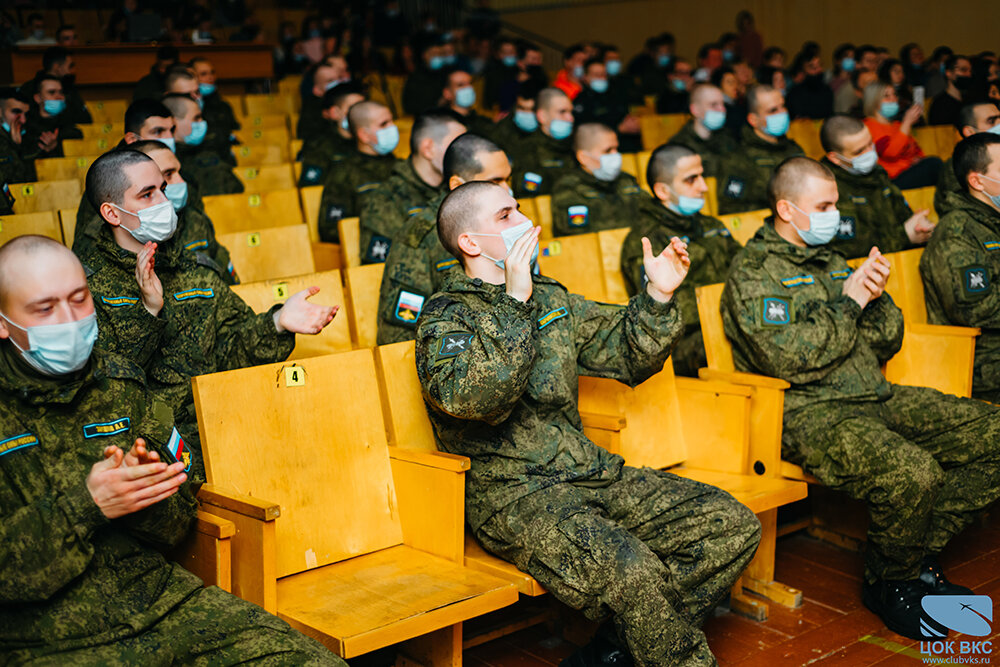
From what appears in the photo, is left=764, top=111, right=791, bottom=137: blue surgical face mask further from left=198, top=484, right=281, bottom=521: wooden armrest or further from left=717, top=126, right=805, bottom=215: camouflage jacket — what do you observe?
left=198, top=484, right=281, bottom=521: wooden armrest

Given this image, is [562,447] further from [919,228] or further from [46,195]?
[46,195]

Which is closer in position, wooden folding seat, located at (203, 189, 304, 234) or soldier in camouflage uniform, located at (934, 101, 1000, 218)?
wooden folding seat, located at (203, 189, 304, 234)

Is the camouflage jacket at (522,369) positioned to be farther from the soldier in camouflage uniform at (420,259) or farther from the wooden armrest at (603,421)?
the soldier in camouflage uniform at (420,259)

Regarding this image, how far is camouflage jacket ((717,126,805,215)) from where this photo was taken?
20.0ft

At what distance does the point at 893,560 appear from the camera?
10.4 feet

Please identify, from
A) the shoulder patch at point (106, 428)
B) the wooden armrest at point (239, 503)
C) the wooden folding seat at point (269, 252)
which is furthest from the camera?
the wooden folding seat at point (269, 252)

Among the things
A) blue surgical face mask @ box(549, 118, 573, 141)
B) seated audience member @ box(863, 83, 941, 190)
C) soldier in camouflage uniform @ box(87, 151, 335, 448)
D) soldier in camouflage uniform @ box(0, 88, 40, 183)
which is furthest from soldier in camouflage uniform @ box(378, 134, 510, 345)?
seated audience member @ box(863, 83, 941, 190)

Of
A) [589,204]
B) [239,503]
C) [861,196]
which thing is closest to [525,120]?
[589,204]

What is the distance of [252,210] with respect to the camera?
5.14 metres

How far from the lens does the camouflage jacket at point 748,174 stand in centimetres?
609

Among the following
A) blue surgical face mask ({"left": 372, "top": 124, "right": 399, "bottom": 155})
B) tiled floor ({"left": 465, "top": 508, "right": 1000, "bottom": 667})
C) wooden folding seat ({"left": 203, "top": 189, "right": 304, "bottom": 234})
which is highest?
blue surgical face mask ({"left": 372, "top": 124, "right": 399, "bottom": 155})

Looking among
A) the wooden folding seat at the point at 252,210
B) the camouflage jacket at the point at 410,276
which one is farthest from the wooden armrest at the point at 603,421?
the wooden folding seat at the point at 252,210

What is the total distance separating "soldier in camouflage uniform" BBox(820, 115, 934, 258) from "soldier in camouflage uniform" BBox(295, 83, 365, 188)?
2.76 meters

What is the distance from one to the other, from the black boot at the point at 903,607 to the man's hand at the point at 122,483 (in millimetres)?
2241
